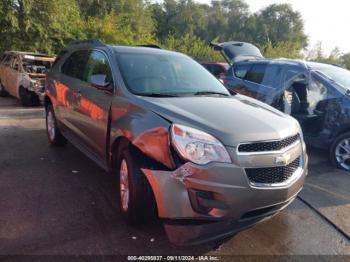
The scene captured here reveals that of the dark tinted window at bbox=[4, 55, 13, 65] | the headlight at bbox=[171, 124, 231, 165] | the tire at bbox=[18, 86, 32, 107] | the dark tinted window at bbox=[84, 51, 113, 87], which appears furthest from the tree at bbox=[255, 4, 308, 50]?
the headlight at bbox=[171, 124, 231, 165]

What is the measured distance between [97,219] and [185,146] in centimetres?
142

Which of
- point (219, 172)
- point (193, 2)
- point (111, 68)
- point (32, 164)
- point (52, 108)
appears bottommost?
point (32, 164)

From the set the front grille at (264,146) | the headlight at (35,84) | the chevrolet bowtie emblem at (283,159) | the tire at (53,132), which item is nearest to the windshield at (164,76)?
the front grille at (264,146)

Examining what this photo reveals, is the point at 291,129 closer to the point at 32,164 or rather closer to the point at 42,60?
the point at 32,164

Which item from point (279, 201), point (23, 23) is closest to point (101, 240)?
point (279, 201)

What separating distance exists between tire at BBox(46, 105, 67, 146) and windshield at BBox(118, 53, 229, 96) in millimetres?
2433

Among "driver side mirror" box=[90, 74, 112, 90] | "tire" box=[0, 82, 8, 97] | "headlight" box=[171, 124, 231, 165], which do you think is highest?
"driver side mirror" box=[90, 74, 112, 90]

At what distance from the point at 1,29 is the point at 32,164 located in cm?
1220

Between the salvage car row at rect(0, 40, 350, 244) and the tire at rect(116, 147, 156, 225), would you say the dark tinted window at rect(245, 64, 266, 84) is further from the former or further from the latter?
the tire at rect(116, 147, 156, 225)

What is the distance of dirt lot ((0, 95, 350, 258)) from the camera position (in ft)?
10.6

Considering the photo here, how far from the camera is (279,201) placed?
3082 millimetres

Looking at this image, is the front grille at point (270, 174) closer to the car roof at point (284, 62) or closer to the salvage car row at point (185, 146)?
the salvage car row at point (185, 146)

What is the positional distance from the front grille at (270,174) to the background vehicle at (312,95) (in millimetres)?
2724

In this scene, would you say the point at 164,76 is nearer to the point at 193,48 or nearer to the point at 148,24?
the point at 193,48
